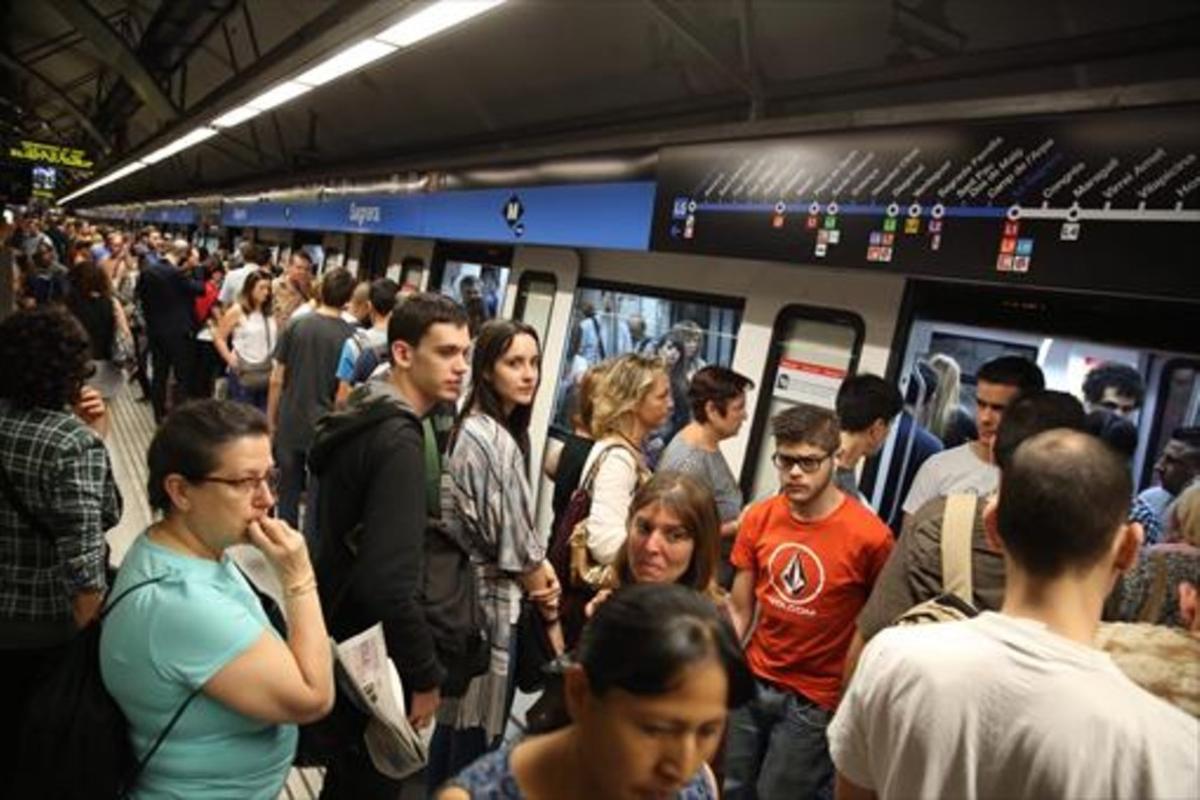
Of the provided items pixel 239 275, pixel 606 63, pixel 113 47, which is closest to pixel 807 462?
pixel 606 63

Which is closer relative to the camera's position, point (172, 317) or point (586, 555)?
point (586, 555)

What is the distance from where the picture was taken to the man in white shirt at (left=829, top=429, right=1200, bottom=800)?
125 cm

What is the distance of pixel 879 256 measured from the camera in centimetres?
301

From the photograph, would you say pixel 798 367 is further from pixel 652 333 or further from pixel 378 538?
pixel 378 538

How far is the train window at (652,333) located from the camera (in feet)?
15.7

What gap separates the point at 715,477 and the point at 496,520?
1.14 meters

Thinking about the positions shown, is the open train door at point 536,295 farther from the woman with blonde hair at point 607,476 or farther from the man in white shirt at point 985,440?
the man in white shirt at point 985,440

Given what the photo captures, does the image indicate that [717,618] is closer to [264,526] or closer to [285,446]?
[264,526]

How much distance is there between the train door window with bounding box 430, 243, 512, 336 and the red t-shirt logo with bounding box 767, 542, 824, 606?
14.0 ft

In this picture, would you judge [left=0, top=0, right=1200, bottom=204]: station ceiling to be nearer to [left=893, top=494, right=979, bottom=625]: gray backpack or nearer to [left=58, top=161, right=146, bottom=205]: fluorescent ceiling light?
[left=893, top=494, right=979, bottom=625]: gray backpack

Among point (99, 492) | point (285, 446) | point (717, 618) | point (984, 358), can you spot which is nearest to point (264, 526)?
point (99, 492)

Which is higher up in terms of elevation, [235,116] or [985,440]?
[235,116]

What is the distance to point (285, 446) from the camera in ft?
15.7

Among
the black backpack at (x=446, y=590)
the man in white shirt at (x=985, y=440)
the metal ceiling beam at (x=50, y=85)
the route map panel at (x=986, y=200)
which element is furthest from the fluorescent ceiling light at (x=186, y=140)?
the man in white shirt at (x=985, y=440)
